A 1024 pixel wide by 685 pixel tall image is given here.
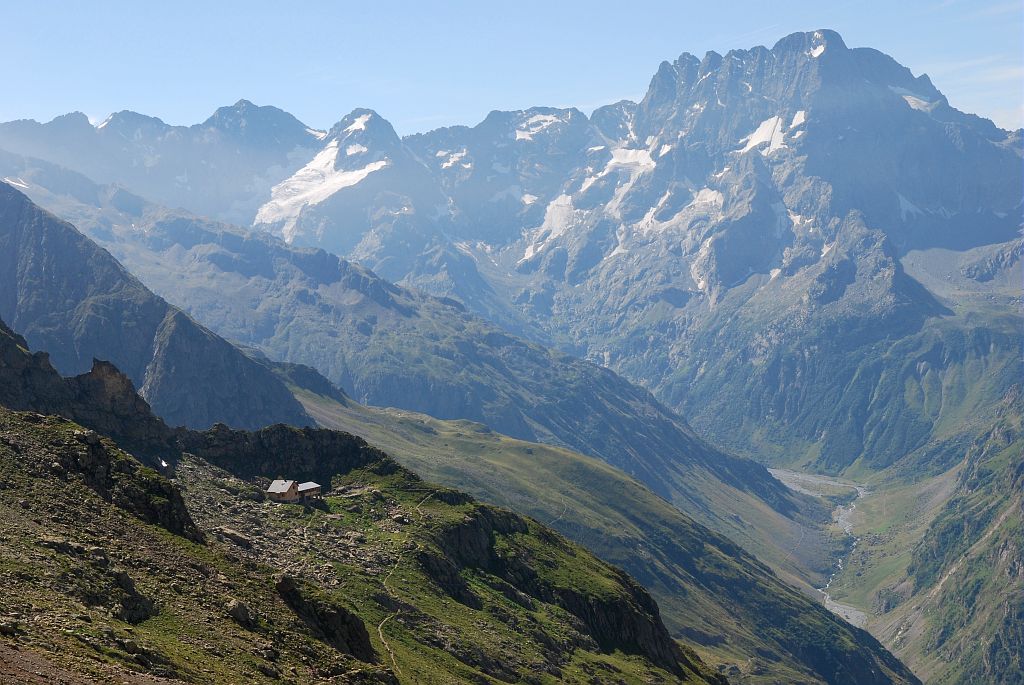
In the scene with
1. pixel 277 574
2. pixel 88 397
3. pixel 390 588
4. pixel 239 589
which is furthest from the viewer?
pixel 88 397

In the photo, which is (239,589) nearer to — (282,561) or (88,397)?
(282,561)

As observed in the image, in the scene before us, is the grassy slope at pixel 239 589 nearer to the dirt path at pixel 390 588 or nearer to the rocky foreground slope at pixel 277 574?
the rocky foreground slope at pixel 277 574

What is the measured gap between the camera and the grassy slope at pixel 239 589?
6819 centimetres

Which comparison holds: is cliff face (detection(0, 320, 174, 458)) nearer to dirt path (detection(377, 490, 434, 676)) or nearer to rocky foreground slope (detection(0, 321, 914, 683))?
rocky foreground slope (detection(0, 321, 914, 683))

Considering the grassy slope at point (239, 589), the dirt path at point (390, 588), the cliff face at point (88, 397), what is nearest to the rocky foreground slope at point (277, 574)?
the grassy slope at point (239, 589)

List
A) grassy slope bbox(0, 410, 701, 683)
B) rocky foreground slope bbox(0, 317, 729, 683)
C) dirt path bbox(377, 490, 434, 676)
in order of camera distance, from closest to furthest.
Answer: grassy slope bbox(0, 410, 701, 683) → rocky foreground slope bbox(0, 317, 729, 683) → dirt path bbox(377, 490, 434, 676)

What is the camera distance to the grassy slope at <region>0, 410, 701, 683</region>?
68188 millimetres

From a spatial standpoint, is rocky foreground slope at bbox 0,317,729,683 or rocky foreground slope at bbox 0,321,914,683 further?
rocky foreground slope at bbox 0,321,914,683

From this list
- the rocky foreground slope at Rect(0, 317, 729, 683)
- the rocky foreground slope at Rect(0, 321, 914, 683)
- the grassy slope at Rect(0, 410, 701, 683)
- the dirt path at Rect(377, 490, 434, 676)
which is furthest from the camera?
the dirt path at Rect(377, 490, 434, 676)

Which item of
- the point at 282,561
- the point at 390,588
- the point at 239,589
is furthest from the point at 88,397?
the point at 239,589

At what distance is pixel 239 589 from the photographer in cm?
8488

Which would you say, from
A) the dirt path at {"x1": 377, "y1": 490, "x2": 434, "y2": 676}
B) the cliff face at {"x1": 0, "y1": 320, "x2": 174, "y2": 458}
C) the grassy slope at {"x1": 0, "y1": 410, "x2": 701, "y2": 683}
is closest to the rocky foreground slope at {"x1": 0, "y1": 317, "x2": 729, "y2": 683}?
the grassy slope at {"x1": 0, "y1": 410, "x2": 701, "y2": 683}

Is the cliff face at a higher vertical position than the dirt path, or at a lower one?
higher

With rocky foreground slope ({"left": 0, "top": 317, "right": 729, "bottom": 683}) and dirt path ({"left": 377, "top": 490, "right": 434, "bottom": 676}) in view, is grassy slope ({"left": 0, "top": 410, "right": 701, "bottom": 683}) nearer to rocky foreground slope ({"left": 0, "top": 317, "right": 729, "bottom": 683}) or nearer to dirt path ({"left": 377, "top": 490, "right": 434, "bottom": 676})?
rocky foreground slope ({"left": 0, "top": 317, "right": 729, "bottom": 683})
